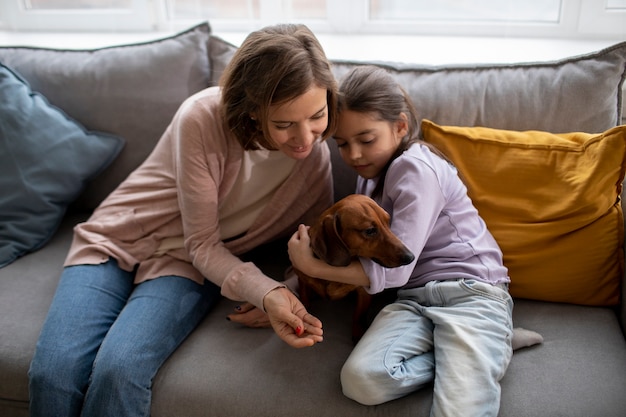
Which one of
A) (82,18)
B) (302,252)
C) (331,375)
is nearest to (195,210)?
(302,252)

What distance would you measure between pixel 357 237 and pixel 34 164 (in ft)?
4.11

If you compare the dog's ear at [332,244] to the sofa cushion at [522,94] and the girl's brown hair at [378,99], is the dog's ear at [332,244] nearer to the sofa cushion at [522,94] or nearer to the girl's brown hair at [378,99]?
the girl's brown hair at [378,99]

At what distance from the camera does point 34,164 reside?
2066mm

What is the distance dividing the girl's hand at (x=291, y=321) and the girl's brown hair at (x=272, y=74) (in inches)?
17.4

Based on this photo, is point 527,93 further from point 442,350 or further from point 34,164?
point 34,164

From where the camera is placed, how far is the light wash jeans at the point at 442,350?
1.37m

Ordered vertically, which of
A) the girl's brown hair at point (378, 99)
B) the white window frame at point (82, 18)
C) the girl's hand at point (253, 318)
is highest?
the white window frame at point (82, 18)

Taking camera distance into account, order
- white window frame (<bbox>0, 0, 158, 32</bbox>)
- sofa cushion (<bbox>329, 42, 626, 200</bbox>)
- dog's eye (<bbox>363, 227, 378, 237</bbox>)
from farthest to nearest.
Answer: white window frame (<bbox>0, 0, 158, 32</bbox>) → sofa cushion (<bbox>329, 42, 626, 200</bbox>) → dog's eye (<bbox>363, 227, 378, 237</bbox>)

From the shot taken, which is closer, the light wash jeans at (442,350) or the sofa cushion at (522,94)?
the light wash jeans at (442,350)

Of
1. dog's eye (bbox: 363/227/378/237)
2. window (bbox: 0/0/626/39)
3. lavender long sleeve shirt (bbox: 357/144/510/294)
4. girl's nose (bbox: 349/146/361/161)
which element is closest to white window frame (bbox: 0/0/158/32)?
window (bbox: 0/0/626/39)

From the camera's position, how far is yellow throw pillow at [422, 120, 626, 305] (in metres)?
1.65

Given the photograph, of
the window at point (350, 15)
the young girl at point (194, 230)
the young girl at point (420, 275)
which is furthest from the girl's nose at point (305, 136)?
the window at point (350, 15)

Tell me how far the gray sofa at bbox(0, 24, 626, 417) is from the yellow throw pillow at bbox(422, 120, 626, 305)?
0.06 ft

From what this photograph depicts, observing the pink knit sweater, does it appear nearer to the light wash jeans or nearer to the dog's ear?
the dog's ear
